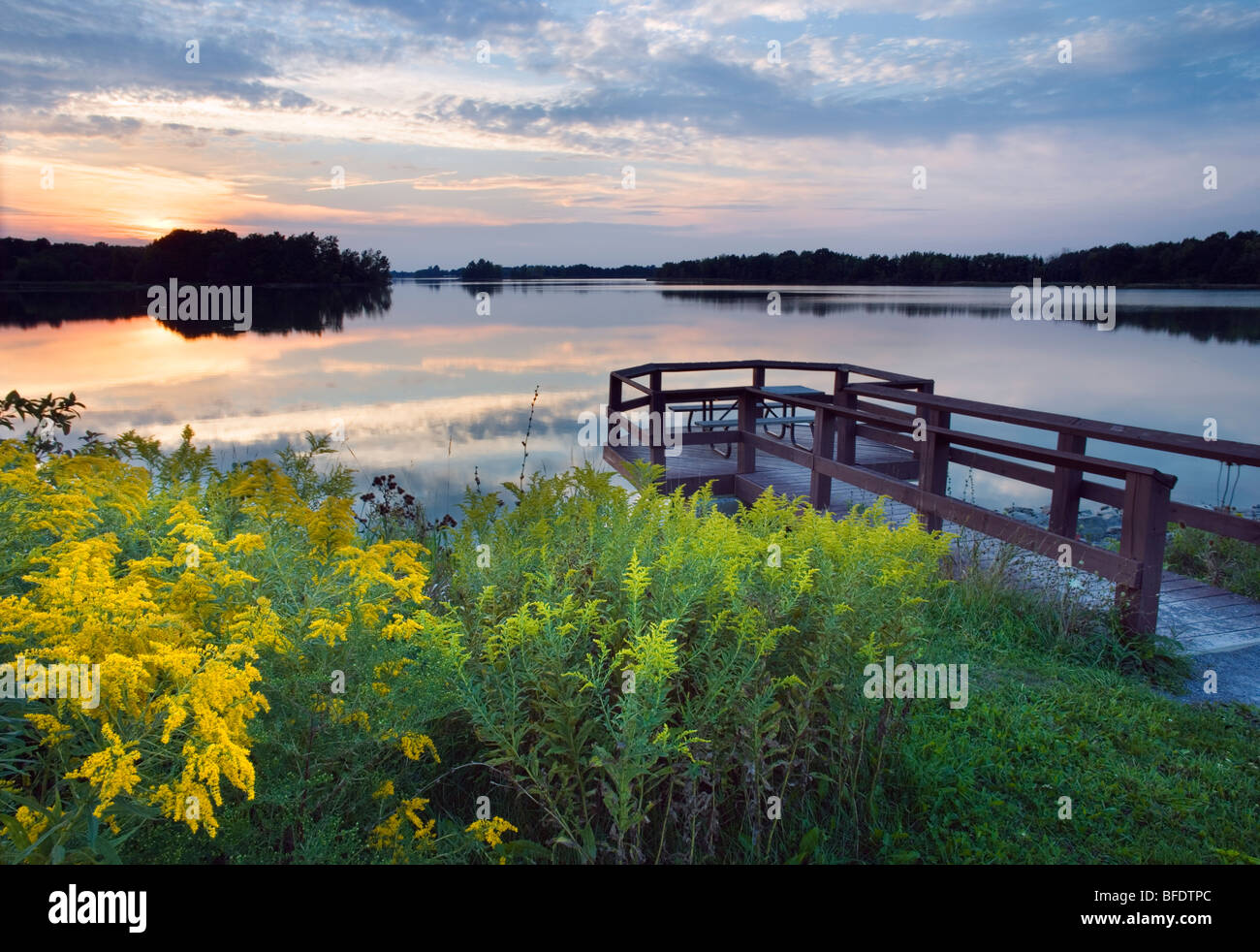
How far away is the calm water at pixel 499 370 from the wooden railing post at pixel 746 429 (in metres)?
2.16

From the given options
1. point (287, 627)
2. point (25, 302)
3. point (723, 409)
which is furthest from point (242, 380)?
point (25, 302)

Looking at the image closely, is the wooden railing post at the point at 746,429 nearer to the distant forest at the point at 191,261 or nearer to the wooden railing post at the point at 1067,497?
the wooden railing post at the point at 1067,497

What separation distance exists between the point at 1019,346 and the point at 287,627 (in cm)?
5254

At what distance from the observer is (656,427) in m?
10.2

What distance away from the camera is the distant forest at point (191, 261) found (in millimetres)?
41484

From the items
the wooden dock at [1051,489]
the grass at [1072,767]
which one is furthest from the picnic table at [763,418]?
the grass at [1072,767]

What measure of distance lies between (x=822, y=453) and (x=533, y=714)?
6.78 m

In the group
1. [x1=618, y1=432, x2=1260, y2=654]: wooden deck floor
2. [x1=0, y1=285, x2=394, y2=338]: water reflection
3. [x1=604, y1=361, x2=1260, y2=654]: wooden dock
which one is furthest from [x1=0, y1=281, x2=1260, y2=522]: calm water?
[x1=618, y1=432, x2=1260, y2=654]: wooden deck floor

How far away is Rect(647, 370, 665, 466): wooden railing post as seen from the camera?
33.4 feet

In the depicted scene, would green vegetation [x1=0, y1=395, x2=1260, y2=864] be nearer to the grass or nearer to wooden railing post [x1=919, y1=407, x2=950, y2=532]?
the grass
